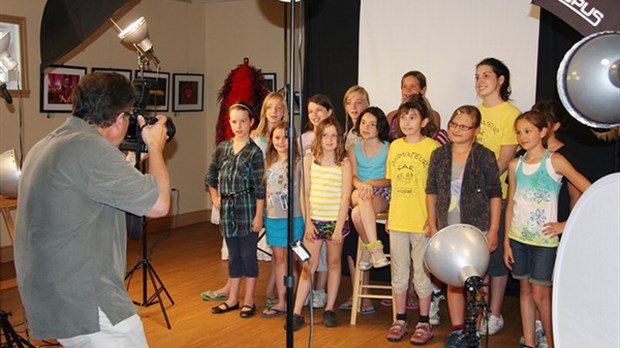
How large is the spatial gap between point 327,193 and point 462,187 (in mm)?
804

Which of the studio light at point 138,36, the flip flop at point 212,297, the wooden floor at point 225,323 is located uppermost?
the studio light at point 138,36

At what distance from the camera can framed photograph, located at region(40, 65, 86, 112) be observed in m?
5.63

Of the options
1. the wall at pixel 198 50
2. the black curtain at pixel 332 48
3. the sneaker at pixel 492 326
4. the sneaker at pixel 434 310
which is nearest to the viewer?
the sneaker at pixel 492 326

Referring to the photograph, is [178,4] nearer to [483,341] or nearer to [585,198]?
[483,341]

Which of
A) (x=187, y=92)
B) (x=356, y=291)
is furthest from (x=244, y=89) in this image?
(x=356, y=291)

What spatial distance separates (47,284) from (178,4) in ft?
18.1

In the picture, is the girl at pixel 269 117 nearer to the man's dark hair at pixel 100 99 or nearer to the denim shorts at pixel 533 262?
the denim shorts at pixel 533 262

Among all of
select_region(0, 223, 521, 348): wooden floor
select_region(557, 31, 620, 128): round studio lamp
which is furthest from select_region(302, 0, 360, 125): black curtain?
select_region(557, 31, 620, 128): round studio lamp

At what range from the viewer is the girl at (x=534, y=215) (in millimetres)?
3268

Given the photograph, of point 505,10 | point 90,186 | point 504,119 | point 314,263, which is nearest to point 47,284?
point 90,186

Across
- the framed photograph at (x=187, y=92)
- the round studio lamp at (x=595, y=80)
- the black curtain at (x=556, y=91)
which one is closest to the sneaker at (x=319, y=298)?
the black curtain at (x=556, y=91)

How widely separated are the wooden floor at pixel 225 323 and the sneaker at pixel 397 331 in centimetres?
4

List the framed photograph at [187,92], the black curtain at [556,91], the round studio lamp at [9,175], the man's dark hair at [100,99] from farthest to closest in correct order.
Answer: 1. the framed photograph at [187,92]
2. the black curtain at [556,91]
3. the round studio lamp at [9,175]
4. the man's dark hair at [100,99]

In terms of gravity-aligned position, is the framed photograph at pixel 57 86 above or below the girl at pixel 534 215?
above
